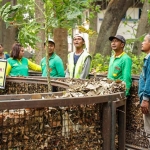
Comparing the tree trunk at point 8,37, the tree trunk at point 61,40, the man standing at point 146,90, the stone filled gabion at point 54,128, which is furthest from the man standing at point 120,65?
the tree trunk at point 8,37

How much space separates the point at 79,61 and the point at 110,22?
11182 mm

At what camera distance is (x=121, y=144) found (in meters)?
4.85

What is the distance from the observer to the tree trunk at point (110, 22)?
18859 millimetres

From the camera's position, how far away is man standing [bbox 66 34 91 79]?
316 inches

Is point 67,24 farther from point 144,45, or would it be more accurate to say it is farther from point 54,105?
point 54,105

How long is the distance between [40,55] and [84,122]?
975 centimetres

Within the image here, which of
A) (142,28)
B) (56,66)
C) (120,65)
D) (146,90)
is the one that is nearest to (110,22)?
(142,28)

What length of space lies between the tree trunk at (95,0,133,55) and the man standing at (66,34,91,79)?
10691 mm

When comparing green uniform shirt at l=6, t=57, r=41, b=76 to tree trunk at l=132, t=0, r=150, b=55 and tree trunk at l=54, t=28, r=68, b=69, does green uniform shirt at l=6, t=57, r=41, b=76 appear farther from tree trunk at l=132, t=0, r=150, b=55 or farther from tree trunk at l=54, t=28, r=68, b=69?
tree trunk at l=132, t=0, r=150, b=55

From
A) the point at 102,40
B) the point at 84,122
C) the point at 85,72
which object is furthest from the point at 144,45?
the point at 102,40

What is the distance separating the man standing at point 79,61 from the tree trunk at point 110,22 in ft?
35.1

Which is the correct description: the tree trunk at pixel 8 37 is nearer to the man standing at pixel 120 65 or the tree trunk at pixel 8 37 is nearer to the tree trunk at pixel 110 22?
the tree trunk at pixel 110 22

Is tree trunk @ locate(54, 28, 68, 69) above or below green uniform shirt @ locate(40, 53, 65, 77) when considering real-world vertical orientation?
above

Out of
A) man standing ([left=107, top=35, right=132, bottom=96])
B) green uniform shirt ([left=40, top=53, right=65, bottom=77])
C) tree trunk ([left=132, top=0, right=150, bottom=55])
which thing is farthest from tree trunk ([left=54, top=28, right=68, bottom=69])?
man standing ([left=107, top=35, right=132, bottom=96])
